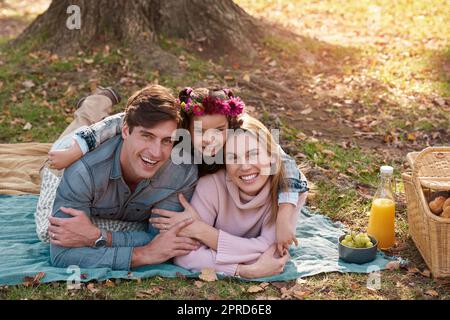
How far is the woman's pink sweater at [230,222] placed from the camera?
4020 mm

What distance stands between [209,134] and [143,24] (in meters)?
3.93

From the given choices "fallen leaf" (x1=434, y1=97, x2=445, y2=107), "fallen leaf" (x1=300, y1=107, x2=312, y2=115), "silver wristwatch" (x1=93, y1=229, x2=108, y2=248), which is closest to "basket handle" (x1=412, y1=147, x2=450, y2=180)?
"silver wristwatch" (x1=93, y1=229, x2=108, y2=248)

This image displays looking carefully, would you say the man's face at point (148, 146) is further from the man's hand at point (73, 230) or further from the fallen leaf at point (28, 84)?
the fallen leaf at point (28, 84)

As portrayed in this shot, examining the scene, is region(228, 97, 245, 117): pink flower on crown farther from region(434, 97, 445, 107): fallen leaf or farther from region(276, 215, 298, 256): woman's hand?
region(434, 97, 445, 107): fallen leaf

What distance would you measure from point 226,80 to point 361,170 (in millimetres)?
2178

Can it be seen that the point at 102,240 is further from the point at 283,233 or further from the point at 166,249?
the point at 283,233

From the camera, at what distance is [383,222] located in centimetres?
437

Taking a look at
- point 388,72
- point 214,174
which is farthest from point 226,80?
point 214,174

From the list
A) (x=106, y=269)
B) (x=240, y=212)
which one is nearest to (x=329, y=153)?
(x=240, y=212)

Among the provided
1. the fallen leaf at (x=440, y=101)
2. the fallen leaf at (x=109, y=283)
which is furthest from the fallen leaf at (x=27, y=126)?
the fallen leaf at (x=440, y=101)

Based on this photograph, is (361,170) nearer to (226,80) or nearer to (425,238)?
(425,238)

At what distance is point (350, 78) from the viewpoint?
7.86 meters
